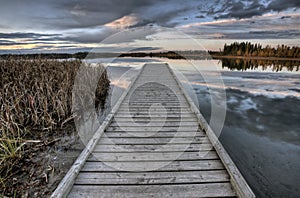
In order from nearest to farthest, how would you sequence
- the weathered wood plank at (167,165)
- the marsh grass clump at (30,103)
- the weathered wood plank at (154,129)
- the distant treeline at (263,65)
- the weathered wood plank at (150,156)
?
the weathered wood plank at (167,165), the weathered wood plank at (150,156), the marsh grass clump at (30,103), the weathered wood plank at (154,129), the distant treeline at (263,65)

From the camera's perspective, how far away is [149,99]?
566 centimetres

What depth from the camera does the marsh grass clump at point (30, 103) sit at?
3.04 meters

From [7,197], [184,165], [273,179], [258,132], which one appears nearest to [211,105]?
[258,132]

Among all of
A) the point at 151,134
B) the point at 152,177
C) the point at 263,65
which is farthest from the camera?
the point at 263,65

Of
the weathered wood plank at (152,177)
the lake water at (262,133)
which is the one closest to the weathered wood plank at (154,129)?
the lake water at (262,133)

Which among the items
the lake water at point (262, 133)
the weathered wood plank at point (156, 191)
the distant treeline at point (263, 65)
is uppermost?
the weathered wood plank at point (156, 191)

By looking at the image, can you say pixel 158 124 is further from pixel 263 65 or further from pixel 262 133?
pixel 263 65

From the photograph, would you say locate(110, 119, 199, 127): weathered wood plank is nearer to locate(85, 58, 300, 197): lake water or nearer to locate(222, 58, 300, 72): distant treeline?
locate(85, 58, 300, 197): lake water

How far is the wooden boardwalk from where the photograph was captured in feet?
6.69

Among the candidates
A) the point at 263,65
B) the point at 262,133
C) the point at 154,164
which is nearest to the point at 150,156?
the point at 154,164

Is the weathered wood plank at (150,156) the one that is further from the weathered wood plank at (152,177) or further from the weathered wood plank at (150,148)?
the weathered wood plank at (152,177)

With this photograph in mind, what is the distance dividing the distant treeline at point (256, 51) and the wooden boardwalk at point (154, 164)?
42.9 m

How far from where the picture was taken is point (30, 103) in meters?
4.69

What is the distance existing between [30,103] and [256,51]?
47128mm
